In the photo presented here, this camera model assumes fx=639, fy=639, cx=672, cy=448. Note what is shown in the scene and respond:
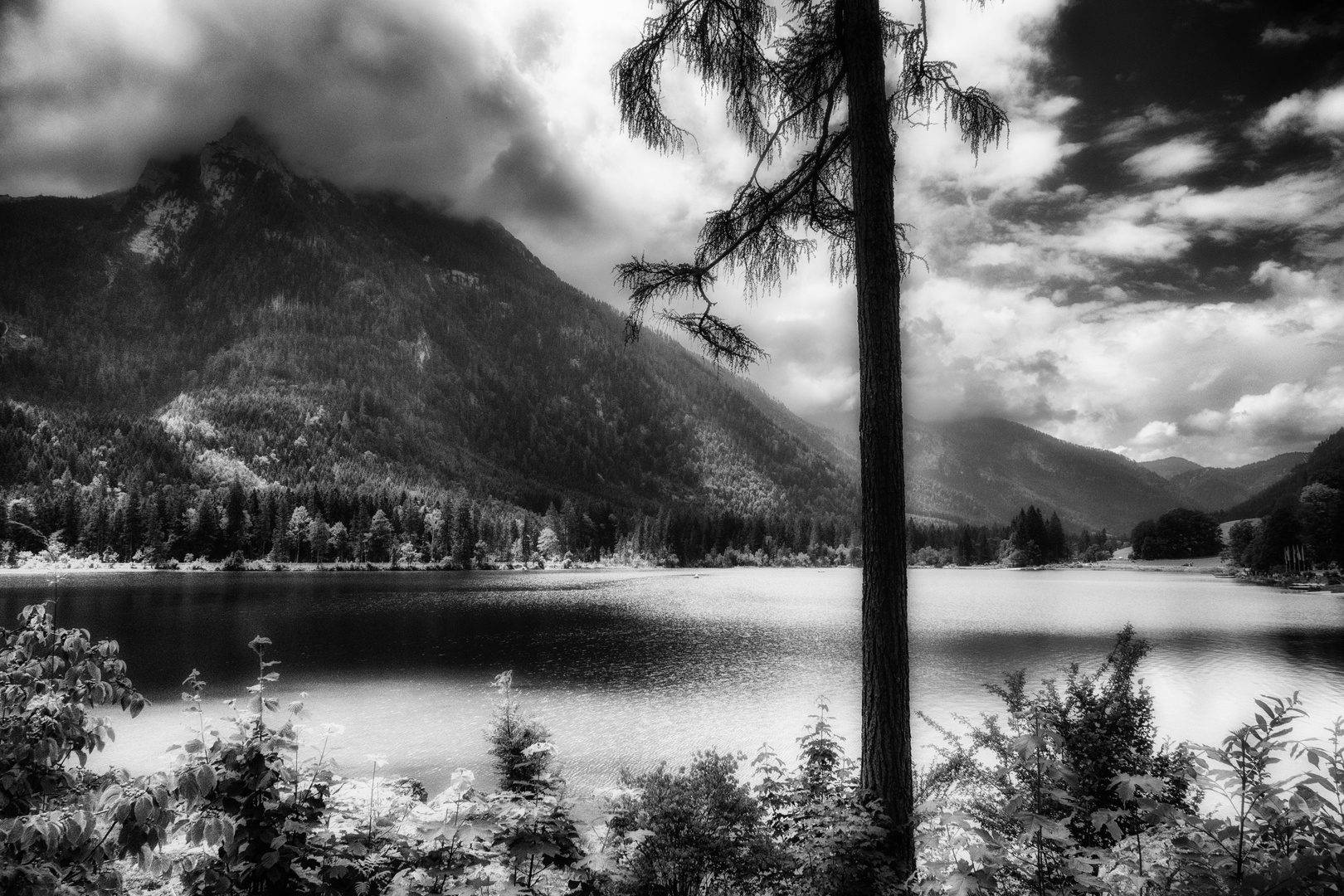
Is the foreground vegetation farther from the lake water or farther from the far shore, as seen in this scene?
the far shore

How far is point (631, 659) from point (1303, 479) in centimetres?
15781

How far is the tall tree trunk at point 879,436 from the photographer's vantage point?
194 inches

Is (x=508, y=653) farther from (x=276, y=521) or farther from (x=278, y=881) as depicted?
(x=276, y=521)

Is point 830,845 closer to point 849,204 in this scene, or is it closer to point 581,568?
point 849,204

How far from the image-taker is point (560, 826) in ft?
12.4

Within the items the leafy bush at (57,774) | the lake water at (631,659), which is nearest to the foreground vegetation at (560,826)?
the leafy bush at (57,774)

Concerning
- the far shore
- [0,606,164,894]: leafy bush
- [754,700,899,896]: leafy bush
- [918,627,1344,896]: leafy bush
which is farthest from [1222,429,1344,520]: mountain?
[0,606,164,894]: leafy bush

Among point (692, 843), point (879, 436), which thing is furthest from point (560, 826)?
point (879, 436)

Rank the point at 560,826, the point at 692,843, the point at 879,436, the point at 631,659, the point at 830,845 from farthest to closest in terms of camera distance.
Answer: the point at 631,659 → the point at 879,436 → the point at 692,843 → the point at 830,845 → the point at 560,826

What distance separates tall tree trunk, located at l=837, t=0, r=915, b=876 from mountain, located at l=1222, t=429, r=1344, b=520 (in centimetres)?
10028

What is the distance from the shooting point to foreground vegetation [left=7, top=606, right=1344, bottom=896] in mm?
2684

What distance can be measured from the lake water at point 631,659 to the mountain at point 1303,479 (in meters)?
29.8

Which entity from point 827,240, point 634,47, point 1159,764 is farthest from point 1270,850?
point 634,47

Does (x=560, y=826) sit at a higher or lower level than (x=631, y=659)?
higher
